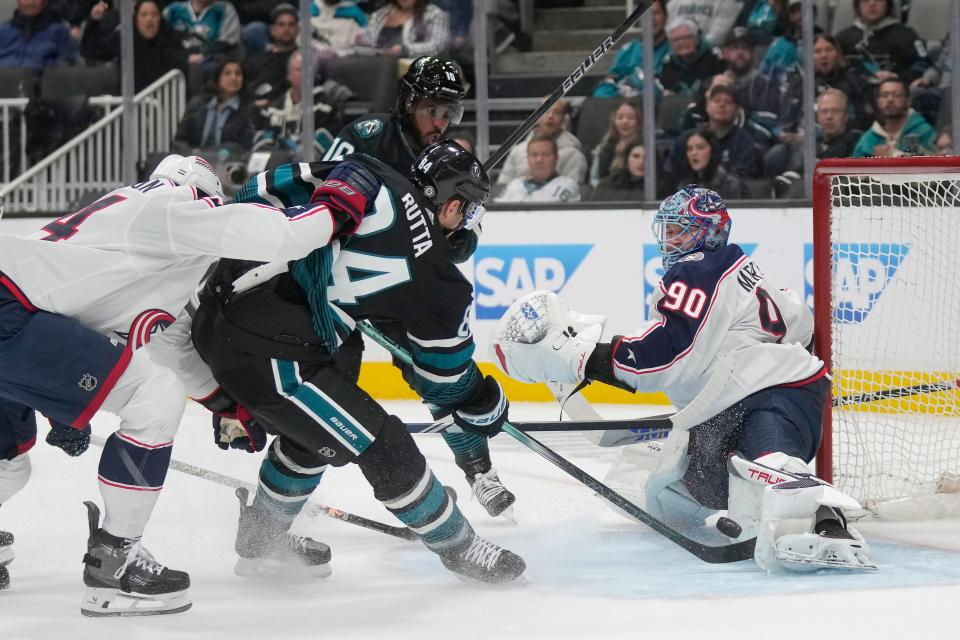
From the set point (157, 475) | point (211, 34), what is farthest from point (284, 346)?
point (211, 34)

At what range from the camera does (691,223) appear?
3.21 metres

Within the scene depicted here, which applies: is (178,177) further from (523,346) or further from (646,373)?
(646,373)

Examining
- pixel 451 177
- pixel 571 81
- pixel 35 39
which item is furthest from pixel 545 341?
pixel 35 39

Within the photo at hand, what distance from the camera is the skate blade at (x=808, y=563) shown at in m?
2.84

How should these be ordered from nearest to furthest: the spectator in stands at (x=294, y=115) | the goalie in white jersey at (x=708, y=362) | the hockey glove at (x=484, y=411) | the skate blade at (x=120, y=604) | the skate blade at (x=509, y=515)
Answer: the skate blade at (x=120, y=604), the hockey glove at (x=484, y=411), the goalie in white jersey at (x=708, y=362), the skate blade at (x=509, y=515), the spectator in stands at (x=294, y=115)

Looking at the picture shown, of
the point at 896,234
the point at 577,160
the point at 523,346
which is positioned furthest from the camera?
the point at 577,160

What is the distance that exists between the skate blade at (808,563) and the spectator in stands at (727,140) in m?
2.71

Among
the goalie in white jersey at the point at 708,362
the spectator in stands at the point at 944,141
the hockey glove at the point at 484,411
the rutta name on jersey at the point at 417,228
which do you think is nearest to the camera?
the rutta name on jersey at the point at 417,228

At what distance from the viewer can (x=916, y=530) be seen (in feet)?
11.1

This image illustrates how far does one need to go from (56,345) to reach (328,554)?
82 centimetres

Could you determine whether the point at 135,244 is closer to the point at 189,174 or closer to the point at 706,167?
the point at 189,174

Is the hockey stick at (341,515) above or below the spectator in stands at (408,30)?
below

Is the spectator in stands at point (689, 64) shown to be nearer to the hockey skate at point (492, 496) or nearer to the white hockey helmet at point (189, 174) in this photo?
the hockey skate at point (492, 496)

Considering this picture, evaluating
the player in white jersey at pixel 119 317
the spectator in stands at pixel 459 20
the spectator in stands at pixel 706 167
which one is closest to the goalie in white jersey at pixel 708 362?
the player in white jersey at pixel 119 317
